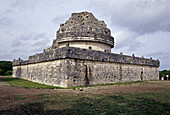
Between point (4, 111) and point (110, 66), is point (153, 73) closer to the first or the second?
point (110, 66)

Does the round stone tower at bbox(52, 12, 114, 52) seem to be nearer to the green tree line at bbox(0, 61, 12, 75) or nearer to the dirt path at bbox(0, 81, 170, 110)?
the dirt path at bbox(0, 81, 170, 110)

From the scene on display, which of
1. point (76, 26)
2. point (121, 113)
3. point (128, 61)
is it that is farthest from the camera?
point (128, 61)

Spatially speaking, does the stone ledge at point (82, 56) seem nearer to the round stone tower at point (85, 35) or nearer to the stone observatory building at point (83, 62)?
the stone observatory building at point (83, 62)

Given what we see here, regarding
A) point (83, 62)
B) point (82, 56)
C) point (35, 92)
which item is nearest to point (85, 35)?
point (82, 56)

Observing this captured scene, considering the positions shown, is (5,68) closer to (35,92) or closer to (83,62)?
(83,62)

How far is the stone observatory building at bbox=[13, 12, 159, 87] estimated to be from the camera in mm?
Answer: 15266

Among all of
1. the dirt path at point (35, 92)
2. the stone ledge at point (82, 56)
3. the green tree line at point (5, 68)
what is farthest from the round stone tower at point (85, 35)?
the green tree line at point (5, 68)

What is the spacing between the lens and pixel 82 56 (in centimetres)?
1592

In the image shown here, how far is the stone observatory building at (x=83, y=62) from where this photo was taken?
1527cm

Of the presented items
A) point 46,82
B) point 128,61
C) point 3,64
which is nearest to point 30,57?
point 46,82

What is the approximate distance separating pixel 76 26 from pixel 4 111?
50.2ft

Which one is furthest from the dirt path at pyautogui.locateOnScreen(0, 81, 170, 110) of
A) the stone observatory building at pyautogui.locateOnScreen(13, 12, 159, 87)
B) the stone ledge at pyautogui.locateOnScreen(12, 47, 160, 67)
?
the stone ledge at pyautogui.locateOnScreen(12, 47, 160, 67)

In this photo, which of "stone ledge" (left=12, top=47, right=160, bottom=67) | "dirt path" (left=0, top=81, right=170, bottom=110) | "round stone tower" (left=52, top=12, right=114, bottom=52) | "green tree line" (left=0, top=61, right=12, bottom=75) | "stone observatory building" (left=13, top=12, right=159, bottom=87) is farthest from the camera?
"green tree line" (left=0, top=61, right=12, bottom=75)

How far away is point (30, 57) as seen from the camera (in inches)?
872
